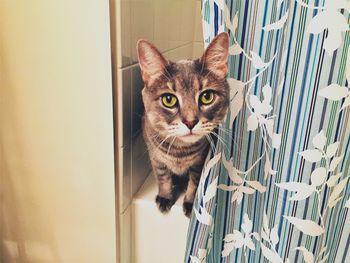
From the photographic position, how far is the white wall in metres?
0.62

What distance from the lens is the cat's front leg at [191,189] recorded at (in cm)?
75

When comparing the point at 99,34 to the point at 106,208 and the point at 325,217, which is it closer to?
the point at 106,208

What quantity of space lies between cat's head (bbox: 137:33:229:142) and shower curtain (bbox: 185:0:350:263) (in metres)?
0.03

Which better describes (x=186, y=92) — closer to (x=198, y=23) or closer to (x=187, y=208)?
(x=187, y=208)

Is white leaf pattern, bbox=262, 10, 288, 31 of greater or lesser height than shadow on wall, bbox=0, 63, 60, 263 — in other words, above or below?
above

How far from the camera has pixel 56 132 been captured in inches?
28.7

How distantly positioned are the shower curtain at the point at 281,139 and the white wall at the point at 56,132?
0.26 m

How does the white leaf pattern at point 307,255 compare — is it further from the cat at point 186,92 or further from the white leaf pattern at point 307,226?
the cat at point 186,92

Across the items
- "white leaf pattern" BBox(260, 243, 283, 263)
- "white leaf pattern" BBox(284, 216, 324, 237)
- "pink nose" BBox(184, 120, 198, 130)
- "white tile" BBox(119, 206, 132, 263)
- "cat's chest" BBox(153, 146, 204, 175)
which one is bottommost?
"white tile" BBox(119, 206, 132, 263)

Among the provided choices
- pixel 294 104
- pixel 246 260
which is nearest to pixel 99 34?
pixel 294 104

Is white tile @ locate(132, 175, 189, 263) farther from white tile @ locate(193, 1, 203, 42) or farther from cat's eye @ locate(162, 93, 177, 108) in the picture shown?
white tile @ locate(193, 1, 203, 42)

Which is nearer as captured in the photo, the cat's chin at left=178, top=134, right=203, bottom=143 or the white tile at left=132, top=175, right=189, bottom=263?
the cat's chin at left=178, top=134, right=203, bottom=143

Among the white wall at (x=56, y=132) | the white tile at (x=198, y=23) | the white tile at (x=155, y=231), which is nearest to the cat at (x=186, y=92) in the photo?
the white wall at (x=56, y=132)

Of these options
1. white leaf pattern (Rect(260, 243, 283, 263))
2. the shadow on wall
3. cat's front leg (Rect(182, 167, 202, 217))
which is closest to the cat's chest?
cat's front leg (Rect(182, 167, 202, 217))
